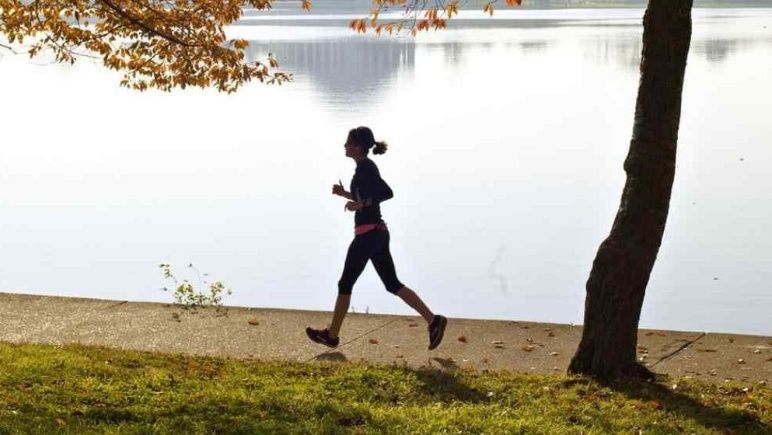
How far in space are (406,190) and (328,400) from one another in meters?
18.2

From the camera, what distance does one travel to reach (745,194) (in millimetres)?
26734

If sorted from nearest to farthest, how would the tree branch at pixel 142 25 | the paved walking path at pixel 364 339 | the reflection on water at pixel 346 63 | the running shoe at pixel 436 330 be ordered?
the paved walking path at pixel 364 339
the running shoe at pixel 436 330
the tree branch at pixel 142 25
the reflection on water at pixel 346 63

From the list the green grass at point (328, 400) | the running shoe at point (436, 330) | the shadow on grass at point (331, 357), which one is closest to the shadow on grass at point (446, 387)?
the green grass at point (328, 400)

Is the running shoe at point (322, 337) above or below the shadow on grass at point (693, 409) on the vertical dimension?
above

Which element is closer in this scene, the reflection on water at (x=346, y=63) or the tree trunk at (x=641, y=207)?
the tree trunk at (x=641, y=207)

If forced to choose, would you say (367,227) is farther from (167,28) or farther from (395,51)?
(395,51)

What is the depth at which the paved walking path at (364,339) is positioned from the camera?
10633 mm

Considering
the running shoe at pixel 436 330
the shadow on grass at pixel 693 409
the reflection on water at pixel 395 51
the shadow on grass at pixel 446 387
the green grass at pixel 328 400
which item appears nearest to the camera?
the green grass at pixel 328 400

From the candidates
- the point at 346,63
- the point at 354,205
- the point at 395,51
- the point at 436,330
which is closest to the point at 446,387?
the point at 436,330

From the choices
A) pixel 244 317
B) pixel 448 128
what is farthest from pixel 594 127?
pixel 244 317

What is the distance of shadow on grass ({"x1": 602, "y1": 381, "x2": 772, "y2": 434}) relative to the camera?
8.72m

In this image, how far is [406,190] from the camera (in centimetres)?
2720

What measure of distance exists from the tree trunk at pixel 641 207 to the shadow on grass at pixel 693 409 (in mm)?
Answer: 239

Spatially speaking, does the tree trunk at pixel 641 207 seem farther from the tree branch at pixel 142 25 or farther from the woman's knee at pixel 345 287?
the tree branch at pixel 142 25
